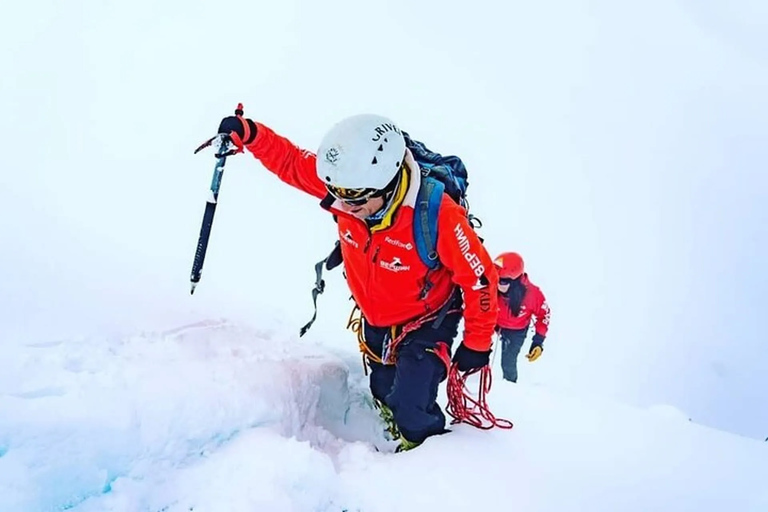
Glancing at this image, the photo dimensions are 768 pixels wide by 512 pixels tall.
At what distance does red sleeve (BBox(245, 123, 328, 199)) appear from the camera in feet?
12.0

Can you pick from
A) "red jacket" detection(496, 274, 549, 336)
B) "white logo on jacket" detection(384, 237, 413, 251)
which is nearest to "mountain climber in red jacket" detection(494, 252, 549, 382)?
"red jacket" detection(496, 274, 549, 336)

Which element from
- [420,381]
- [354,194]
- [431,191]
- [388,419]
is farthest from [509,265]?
[354,194]

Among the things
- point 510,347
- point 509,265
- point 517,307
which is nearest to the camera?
point 509,265

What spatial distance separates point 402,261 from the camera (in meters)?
3.39

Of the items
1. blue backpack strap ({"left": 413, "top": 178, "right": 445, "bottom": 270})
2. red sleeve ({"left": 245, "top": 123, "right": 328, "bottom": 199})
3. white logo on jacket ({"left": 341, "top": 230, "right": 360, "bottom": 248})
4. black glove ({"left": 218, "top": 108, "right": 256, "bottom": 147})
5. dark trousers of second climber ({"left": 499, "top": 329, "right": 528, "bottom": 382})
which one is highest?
black glove ({"left": 218, "top": 108, "right": 256, "bottom": 147})

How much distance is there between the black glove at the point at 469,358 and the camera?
3557 mm

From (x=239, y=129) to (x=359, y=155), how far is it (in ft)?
2.90

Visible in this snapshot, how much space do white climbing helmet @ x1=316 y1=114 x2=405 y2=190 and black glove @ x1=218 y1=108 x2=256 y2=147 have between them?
2.20ft

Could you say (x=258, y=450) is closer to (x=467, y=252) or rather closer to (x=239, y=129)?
(x=467, y=252)

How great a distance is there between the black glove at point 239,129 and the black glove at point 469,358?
169 cm

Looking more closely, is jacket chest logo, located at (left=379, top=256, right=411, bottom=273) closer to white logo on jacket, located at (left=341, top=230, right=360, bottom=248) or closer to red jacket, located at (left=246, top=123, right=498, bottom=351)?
red jacket, located at (left=246, top=123, right=498, bottom=351)
